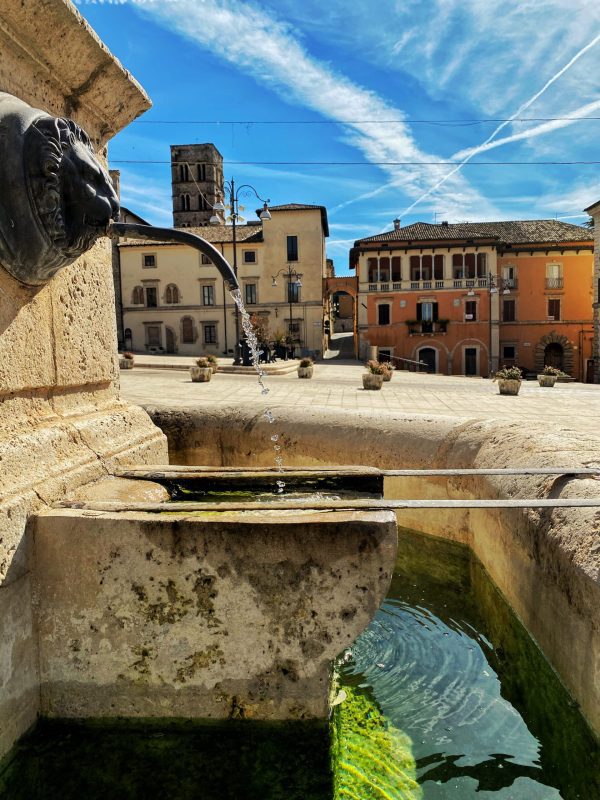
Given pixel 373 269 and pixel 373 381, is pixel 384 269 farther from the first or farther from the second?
pixel 373 381

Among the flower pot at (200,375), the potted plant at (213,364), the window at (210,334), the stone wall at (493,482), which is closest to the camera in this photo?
the stone wall at (493,482)

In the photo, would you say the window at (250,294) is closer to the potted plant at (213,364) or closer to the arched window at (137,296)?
the arched window at (137,296)

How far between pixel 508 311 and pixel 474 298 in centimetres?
406

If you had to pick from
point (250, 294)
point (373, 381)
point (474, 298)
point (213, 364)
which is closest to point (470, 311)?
point (474, 298)

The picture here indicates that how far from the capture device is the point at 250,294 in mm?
38156

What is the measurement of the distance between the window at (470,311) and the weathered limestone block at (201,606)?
35968 mm

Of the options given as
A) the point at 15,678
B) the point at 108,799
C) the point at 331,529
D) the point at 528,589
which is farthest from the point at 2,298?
the point at 528,589

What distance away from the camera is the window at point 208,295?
3791 cm

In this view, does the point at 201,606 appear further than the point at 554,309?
No

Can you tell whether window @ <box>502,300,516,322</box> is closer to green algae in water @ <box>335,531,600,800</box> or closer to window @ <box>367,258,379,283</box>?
window @ <box>367,258,379,283</box>

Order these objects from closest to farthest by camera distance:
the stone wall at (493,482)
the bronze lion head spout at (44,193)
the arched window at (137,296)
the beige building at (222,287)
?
the bronze lion head spout at (44,193), the stone wall at (493,482), the beige building at (222,287), the arched window at (137,296)

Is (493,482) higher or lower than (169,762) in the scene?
higher

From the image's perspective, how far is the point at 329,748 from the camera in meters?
2.33

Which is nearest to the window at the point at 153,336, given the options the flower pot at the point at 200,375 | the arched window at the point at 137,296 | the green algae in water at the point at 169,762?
the arched window at the point at 137,296
